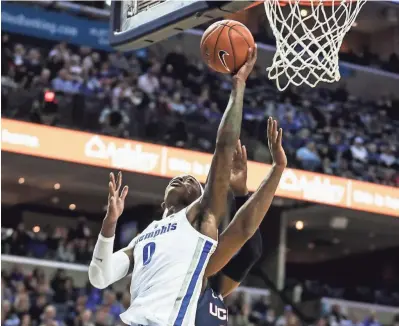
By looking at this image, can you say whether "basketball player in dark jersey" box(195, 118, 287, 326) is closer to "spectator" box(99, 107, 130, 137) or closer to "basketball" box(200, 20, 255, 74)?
"basketball" box(200, 20, 255, 74)

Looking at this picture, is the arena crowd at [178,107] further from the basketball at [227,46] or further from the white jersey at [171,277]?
the white jersey at [171,277]

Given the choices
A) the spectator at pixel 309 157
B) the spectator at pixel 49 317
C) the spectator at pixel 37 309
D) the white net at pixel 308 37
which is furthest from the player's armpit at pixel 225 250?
the spectator at pixel 309 157

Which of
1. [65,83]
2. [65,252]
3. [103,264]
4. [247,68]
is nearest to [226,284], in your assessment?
[103,264]

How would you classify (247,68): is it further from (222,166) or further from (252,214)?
(252,214)

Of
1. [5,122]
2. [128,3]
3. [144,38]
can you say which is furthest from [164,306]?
[5,122]

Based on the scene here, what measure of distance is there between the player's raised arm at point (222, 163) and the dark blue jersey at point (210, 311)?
12.9 inches

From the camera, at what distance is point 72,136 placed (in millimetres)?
12945

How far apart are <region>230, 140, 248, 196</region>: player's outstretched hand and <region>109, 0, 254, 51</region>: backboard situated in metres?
1.02

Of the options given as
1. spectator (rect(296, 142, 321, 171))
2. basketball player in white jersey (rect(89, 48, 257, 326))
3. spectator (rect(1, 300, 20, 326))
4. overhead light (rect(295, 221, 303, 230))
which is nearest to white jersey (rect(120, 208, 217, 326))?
basketball player in white jersey (rect(89, 48, 257, 326))

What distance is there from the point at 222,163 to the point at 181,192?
0.94ft

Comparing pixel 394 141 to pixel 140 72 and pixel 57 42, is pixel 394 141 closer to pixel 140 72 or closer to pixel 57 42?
pixel 140 72

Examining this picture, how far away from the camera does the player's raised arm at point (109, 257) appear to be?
355 centimetres

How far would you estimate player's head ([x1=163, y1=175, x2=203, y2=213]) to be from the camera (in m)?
3.56

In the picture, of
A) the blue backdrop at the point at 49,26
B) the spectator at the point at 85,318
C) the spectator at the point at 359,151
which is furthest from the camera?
the spectator at the point at 359,151
